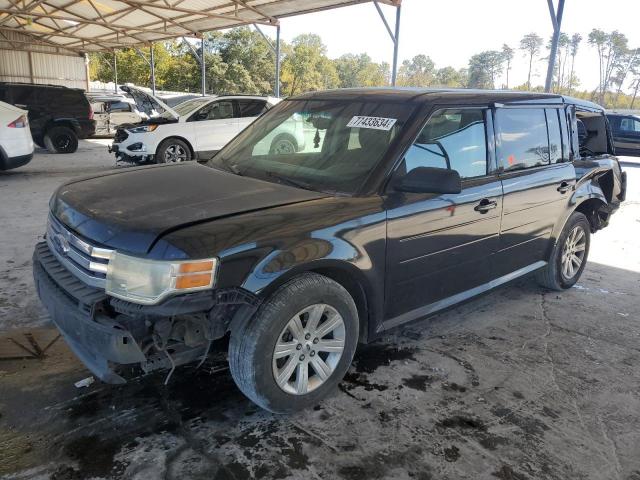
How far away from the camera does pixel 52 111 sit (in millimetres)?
13633

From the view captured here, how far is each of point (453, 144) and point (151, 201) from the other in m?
1.97

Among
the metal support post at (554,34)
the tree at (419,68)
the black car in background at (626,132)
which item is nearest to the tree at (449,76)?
the tree at (419,68)

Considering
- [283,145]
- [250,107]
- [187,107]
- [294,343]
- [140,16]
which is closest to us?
[294,343]

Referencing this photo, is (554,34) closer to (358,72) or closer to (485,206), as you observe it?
(485,206)

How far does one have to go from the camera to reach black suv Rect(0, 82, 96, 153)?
1311 centimetres

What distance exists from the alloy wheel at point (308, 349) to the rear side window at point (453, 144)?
40.6 inches

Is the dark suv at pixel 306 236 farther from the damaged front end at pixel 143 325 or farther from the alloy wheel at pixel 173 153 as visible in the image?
the alloy wheel at pixel 173 153

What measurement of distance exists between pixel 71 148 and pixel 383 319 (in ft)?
44.1

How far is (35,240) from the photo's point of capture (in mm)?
5762

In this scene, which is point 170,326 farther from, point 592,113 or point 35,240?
point 592,113

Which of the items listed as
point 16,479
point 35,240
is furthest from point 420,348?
point 35,240

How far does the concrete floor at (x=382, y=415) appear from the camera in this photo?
2438mm

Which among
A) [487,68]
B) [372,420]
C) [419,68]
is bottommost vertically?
[372,420]

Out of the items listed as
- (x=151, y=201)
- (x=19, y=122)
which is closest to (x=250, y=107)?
(x=19, y=122)
